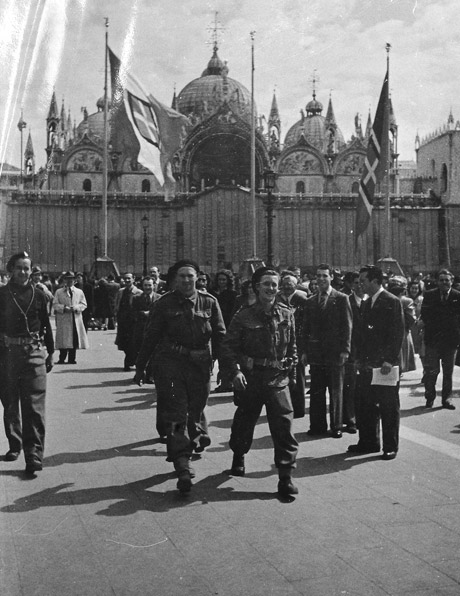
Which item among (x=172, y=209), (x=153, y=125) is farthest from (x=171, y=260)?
(x=153, y=125)

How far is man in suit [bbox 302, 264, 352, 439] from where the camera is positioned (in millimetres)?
8359

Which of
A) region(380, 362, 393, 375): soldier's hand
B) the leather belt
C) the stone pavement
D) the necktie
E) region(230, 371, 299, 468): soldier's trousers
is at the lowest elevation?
the stone pavement

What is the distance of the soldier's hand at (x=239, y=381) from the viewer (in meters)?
6.02

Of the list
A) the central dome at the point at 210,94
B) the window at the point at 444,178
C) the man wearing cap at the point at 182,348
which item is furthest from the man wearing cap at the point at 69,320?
the central dome at the point at 210,94

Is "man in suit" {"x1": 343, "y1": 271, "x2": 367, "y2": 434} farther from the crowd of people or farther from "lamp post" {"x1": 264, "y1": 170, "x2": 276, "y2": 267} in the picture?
"lamp post" {"x1": 264, "y1": 170, "x2": 276, "y2": 267}

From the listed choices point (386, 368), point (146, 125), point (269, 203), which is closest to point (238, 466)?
point (386, 368)

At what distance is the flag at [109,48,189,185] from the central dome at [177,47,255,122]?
Result: 4125 cm

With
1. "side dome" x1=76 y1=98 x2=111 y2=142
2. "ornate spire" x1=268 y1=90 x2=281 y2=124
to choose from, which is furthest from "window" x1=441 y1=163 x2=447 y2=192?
"side dome" x1=76 y1=98 x2=111 y2=142

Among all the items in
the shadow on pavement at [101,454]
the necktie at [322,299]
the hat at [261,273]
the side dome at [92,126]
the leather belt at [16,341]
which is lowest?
the shadow on pavement at [101,454]

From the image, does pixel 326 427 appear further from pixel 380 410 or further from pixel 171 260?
pixel 171 260

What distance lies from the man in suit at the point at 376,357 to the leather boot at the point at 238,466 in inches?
53.9

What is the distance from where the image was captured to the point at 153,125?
895 inches

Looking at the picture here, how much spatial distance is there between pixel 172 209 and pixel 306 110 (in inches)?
1330

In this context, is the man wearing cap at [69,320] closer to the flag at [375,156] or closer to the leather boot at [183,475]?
the leather boot at [183,475]
